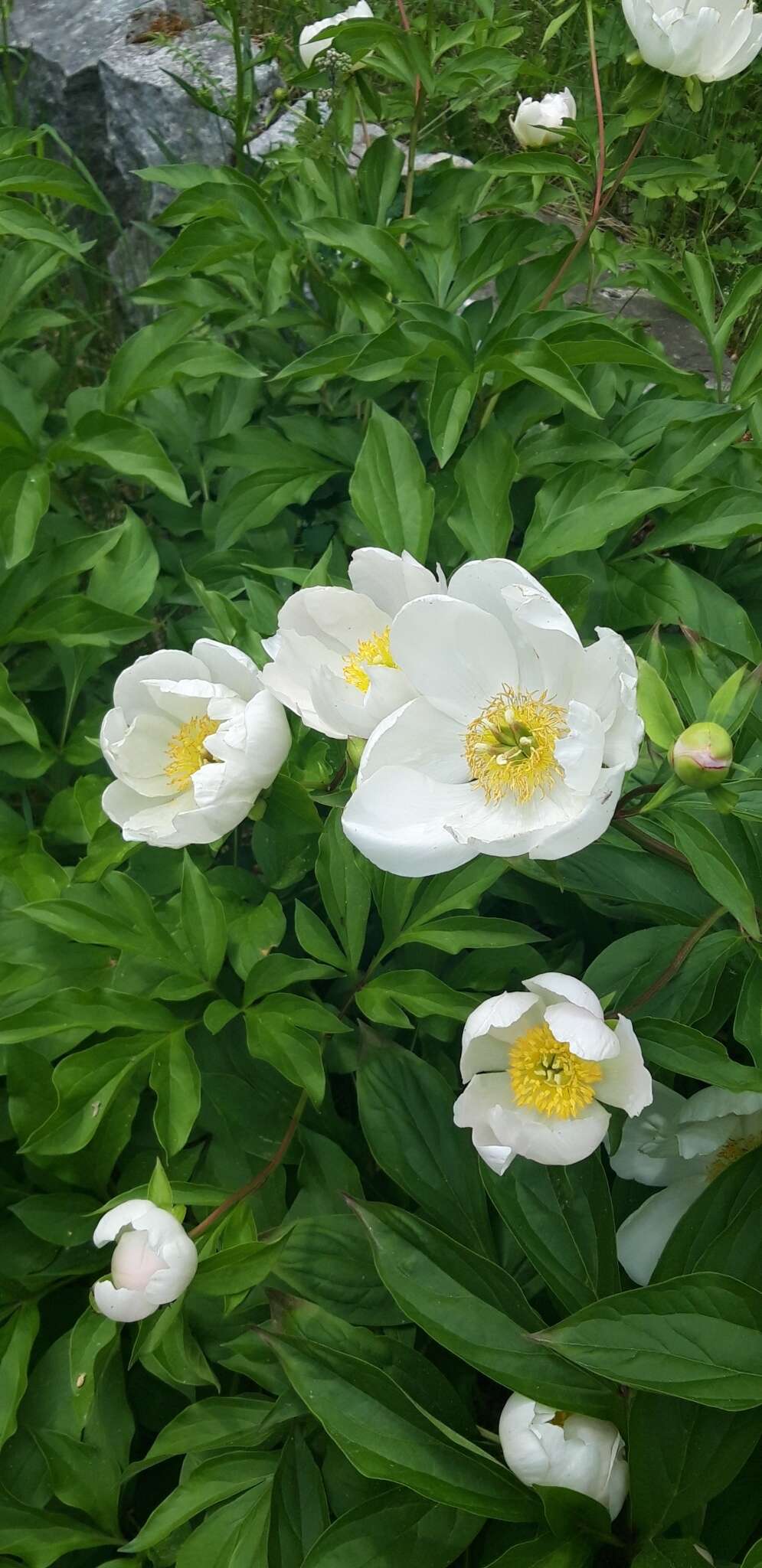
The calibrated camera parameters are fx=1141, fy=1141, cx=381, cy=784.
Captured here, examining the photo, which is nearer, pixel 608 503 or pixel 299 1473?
pixel 299 1473

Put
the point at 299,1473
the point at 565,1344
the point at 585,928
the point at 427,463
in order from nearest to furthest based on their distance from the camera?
the point at 565,1344 → the point at 299,1473 → the point at 585,928 → the point at 427,463

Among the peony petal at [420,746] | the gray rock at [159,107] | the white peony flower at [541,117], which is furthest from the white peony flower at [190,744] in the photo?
the gray rock at [159,107]

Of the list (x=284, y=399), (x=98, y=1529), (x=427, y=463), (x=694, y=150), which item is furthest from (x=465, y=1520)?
(x=694, y=150)

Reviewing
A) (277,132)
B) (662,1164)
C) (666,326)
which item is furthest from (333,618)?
(277,132)

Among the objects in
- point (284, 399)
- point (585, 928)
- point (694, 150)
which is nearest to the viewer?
point (585, 928)

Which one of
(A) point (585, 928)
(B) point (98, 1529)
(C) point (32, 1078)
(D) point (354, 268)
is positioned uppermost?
(D) point (354, 268)

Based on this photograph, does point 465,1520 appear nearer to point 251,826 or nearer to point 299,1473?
point 299,1473
